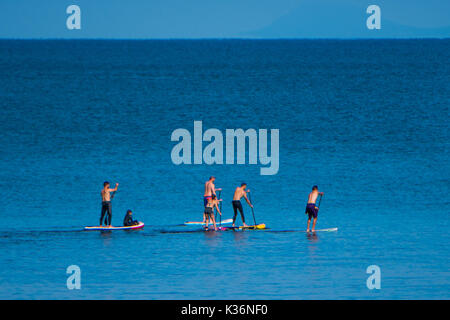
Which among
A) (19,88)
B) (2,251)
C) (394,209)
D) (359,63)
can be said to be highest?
(359,63)

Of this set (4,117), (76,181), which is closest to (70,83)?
(4,117)

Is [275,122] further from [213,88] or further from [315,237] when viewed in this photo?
[315,237]

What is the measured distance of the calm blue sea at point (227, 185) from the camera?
75.6ft

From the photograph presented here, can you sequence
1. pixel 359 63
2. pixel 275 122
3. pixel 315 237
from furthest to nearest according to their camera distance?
1. pixel 359 63
2. pixel 275 122
3. pixel 315 237

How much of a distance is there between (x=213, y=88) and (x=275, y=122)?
3153cm

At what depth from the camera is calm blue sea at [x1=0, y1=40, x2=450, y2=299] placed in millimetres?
23047

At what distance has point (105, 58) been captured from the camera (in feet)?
558

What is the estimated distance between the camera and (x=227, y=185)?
47.6 metres

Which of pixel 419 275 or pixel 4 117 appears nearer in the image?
pixel 419 275

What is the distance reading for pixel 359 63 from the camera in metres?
149
